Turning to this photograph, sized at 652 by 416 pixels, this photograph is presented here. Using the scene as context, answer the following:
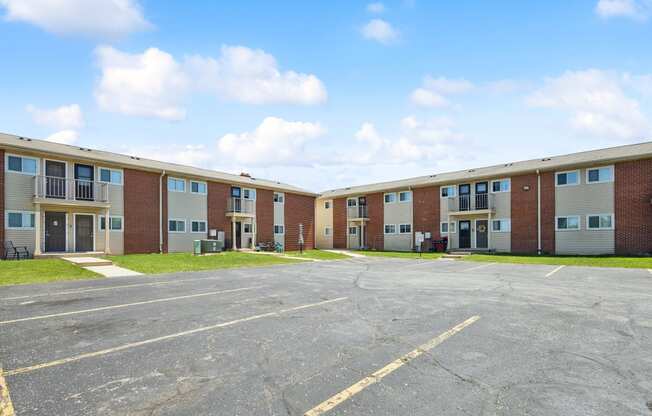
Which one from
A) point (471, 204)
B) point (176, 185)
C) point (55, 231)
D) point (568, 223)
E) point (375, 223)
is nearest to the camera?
point (55, 231)

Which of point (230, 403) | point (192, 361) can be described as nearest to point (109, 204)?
point (192, 361)

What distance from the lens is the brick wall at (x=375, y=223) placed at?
1441 inches

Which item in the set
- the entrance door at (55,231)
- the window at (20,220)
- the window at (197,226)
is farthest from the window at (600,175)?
the window at (20,220)

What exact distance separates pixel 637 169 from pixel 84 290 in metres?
29.6

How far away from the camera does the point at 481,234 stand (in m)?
30.0

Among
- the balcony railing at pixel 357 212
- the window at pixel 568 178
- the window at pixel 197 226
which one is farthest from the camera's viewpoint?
the balcony railing at pixel 357 212

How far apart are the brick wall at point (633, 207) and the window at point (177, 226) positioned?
29351 mm

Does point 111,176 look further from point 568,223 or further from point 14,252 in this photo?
point 568,223

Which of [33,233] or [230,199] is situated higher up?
[230,199]

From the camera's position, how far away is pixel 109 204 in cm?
2166

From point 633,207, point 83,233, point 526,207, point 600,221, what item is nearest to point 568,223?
point 600,221

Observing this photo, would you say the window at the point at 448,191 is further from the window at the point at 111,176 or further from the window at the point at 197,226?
the window at the point at 111,176

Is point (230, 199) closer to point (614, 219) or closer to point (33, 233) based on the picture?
point (33, 233)

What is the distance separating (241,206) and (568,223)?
24.7 m
